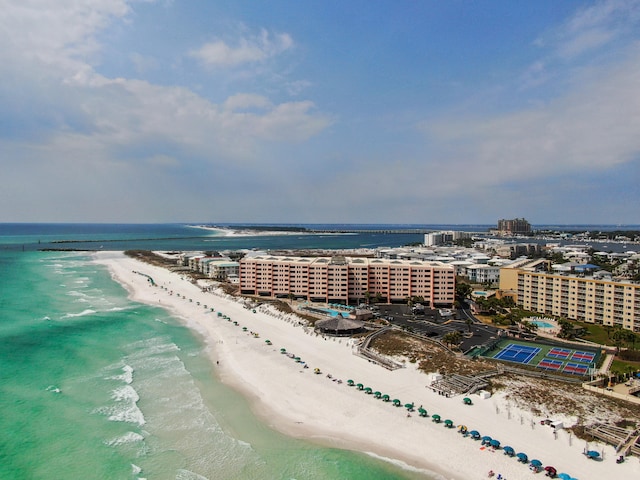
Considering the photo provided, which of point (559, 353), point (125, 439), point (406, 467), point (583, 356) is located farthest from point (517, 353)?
point (125, 439)

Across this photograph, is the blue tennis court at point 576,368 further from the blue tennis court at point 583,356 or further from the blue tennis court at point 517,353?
the blue tennis court at point 517,353

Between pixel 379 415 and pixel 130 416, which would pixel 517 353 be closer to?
pixel 379 415

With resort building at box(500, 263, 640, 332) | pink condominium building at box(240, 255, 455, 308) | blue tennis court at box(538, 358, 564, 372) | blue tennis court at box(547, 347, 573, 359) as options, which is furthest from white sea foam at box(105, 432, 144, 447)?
resort building at box(500, 263, 640, 332)

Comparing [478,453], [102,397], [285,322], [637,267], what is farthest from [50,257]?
[637,267]

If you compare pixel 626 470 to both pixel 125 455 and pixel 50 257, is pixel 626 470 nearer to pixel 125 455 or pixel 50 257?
pixel 125 455

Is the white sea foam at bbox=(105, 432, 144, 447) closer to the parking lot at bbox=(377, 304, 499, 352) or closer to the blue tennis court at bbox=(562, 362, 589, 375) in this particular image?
the parking lot at bbox=(377, 304, 499, 352)

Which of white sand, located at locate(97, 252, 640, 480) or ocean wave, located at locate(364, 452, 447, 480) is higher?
white sand, located at locate(97, 252, 640, 480)

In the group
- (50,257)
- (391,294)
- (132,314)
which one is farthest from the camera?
(50,257)
